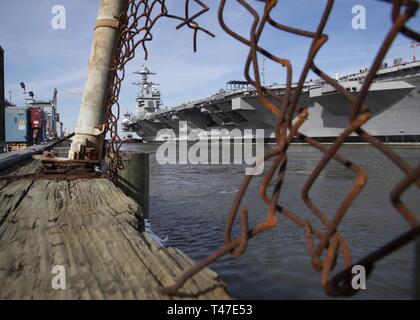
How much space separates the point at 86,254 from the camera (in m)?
2.27

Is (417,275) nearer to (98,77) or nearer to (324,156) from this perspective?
(324,156)

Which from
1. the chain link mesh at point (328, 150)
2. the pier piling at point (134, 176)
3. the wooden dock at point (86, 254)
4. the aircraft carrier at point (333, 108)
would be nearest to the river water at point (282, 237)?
the chain link mesh at point (328, 150)

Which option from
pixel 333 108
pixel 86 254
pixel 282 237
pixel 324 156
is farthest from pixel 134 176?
pixel 333 108

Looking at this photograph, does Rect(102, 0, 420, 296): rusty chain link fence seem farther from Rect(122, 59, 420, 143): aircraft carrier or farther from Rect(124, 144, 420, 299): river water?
Rect(122, 59, 420, 143): aircraft carrier

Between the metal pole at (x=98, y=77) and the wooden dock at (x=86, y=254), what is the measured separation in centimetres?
153

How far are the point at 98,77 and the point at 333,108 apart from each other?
36481 millimetres

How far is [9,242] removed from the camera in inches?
98.2

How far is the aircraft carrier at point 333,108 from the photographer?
3256 cm

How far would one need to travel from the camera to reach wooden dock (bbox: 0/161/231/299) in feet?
5.81

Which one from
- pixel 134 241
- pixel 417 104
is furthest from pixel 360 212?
pixel 417 104
